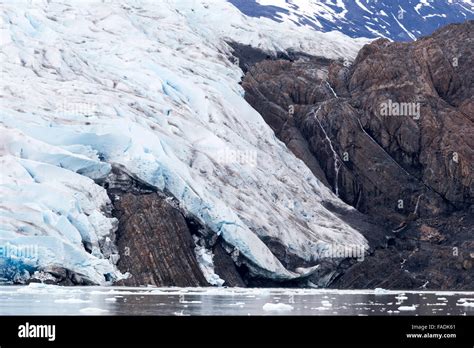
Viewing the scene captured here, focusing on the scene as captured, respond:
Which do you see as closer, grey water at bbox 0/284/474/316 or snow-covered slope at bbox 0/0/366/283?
grey water at bbox 0/284/474/316

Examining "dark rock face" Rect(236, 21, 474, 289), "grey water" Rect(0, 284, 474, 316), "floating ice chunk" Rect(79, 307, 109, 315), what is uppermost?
"floating ice chunk" Rect(79, 307, 109, 315)

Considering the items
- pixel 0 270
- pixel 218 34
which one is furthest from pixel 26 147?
pixel 218 34

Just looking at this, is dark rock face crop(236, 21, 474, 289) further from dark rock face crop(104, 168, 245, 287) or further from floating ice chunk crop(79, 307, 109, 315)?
floating ice chunk crop(79, 307, 109, 315)

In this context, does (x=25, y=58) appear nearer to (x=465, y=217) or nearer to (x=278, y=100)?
(x=278, y=100)

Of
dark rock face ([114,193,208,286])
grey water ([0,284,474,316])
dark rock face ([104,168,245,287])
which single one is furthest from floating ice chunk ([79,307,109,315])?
dark rock face ([114,193,208,286])

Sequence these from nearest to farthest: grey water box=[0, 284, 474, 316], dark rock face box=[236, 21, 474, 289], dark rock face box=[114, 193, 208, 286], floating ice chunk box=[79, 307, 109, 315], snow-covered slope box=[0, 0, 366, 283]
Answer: floating ice chunk box=[79, 307, 109, 315] → grey water box=[0, 284, 474, 316] → snow-covered slope box=[0, 0, 366, 283] → dark rock face box=[114, 193, 208, 286] → dark rock face box=[236, 21, 474, 289]

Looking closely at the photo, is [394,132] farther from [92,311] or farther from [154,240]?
[92,311]

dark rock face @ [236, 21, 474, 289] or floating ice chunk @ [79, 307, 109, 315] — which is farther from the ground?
floating ice chunk @ [79, 307, 109, 315]
